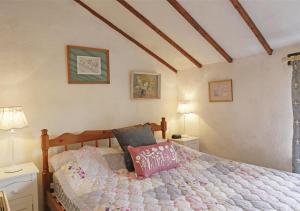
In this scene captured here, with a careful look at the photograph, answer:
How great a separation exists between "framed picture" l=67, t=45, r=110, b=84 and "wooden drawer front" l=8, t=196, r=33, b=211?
4.58ft

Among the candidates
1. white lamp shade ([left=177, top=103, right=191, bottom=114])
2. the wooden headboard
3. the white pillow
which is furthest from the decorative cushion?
white lamp shade ([left=177, top=103, right=191, bottom=114])

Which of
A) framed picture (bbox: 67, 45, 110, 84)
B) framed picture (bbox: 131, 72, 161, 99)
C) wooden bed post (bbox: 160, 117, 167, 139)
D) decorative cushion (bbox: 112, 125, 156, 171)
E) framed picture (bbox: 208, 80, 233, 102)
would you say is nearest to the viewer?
decorative cushion (bbox: 112, 125, 156, 171)

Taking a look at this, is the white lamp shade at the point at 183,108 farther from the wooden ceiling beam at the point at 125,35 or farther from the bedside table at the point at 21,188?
the bedside table at the point at 21,188

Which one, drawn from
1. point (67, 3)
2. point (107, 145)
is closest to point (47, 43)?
point (67, 3)

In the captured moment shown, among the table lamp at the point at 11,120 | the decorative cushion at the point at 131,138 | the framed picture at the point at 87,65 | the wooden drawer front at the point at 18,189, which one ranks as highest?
the framed picture at the point at 87,65

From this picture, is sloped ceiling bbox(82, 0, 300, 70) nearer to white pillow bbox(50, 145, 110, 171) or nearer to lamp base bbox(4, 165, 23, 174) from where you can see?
white pillow bbox(50, 145, 110, 171)

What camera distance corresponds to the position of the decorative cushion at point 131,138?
2402 millimetres

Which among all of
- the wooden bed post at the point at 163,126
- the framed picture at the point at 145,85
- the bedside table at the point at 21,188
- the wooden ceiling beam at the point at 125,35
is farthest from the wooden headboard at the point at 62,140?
the wooden ceiling beam at the point at 125,35

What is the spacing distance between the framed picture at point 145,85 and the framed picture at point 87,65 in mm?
453

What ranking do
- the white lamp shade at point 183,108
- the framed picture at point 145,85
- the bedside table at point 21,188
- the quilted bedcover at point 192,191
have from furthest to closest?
the white lamp shade at point 183,108
the framed picture at point 145,85
the bedside table at point 21,188
the quilted bedcover at point 192,191

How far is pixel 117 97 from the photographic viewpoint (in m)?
3.23

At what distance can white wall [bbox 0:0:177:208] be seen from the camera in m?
2.44

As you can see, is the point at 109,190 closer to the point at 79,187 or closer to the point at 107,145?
the point at 79,187

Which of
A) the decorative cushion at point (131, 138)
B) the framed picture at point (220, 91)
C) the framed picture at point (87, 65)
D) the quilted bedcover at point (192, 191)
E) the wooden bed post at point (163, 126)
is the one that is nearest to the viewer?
the quilted bedcover at point (192, 191)
